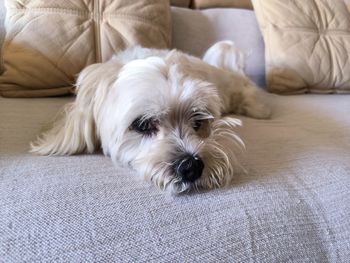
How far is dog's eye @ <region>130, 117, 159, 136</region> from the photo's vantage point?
2.96ft

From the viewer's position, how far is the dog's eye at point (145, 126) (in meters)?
0.90

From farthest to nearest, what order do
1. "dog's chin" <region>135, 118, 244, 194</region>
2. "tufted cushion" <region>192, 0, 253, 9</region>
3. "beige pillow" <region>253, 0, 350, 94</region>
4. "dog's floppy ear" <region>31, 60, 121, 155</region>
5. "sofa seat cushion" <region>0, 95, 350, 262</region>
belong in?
"tufted cushion" <region>192, 0, 253, 9</region> → "beige pillow" <region>253, 0, 350, 94</region> → "dog's floppy ear" <region>31, 60, 121, 155</region> → "dog's chin" <region>135, 118, 244, 194</region> → "sofa seat cushion" <region>0, 95, 350, 262</region>

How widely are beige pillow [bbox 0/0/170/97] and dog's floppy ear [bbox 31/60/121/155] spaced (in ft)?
1.16

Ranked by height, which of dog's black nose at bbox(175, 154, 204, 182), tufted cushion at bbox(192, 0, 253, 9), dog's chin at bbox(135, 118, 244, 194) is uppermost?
tufted cushion at bbox(192, 0, 253, 9)

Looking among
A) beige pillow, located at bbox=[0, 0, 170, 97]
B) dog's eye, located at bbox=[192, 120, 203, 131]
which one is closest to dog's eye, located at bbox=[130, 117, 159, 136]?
dog's eye, located at bbox=[192, 120, 203, 131]

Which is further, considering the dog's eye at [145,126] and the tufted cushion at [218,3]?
the tufted cushion at [218,3]

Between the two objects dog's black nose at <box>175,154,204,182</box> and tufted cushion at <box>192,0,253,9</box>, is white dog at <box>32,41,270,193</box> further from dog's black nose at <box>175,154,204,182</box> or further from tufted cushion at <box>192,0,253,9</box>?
tufted cushion at <box>192,0,253,9</box>

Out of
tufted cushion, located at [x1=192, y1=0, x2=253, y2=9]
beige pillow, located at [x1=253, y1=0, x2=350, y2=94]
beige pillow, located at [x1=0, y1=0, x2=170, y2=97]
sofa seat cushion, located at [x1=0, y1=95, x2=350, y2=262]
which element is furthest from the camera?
tufted cushion, located at [x1=192, y1=0, x2=253, y2=9]

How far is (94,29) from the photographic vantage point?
1.35 meters

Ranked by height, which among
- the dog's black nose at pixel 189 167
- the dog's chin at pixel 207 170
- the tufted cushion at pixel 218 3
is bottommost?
the dog's chin at pixel 207 170

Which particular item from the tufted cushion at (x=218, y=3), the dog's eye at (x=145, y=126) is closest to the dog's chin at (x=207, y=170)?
the dog's eye at (x=145, y=126)

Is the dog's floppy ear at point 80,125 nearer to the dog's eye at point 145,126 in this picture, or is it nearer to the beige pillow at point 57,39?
the dog's eye at point 145,126

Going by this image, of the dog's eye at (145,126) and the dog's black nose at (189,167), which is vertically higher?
the dog's eye at (145,126)

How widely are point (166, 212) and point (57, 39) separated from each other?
2.82 feet
